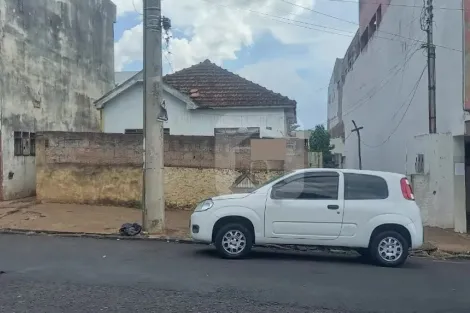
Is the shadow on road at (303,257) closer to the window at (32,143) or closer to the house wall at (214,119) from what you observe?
the house wall at (214,119)

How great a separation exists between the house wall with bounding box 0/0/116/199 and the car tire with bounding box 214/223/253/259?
11.0 m

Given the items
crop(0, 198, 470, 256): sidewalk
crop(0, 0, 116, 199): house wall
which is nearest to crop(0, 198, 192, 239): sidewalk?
crop(0, 198, 470, 256): sidewalk

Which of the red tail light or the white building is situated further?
the white building

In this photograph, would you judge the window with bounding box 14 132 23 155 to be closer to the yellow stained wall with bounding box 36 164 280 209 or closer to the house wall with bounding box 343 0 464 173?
the yellow stained wall with bounding box 36 164 280 209

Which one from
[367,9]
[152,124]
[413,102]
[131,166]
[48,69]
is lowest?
[131,166]

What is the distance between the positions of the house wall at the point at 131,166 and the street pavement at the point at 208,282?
5444mm

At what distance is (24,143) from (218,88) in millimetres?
7108

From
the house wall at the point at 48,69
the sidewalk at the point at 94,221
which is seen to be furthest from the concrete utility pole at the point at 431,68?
the house wall at the point at 48,69

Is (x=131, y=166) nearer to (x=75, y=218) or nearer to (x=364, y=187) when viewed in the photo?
(x=75, y=218)

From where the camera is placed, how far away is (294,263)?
30.9 ft

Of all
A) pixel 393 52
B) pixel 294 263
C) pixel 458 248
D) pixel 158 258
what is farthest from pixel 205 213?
pixel 393 52

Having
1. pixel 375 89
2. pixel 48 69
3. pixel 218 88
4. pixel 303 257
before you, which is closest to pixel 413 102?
pixel 218 88

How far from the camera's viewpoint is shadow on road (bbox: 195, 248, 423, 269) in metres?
9.80

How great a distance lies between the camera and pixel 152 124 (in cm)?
1236
